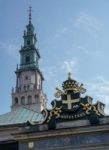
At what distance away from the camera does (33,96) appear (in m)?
121

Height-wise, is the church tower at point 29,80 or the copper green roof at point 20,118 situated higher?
the church tower at point 29,80

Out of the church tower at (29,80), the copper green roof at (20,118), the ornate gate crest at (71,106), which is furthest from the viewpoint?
the church tower at (29,80)

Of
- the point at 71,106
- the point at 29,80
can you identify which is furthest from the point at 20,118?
the point at 29,80

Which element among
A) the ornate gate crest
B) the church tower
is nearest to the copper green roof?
the ornate gate crest

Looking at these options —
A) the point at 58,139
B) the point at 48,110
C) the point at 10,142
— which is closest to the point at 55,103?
the point at 48,110

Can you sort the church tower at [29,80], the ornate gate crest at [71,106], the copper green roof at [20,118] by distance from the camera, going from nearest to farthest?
the ornate gate crest at [71,106]
the copper green roof at [20,118]
the church tower at [29,80]

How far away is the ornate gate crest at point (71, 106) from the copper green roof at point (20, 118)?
19.7 ft

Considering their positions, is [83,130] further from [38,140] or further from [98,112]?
[38,140]

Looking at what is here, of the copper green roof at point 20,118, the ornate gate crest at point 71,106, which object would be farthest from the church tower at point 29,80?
the ornate gate crest at point 71,106

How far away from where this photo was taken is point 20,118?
42.1 m

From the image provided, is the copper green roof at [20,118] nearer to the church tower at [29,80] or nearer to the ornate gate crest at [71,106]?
the ornate gate crest at [71,106]

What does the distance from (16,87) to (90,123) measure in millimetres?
93092

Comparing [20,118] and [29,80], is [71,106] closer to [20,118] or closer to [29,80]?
[20,118]

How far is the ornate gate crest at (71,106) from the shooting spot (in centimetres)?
3344
